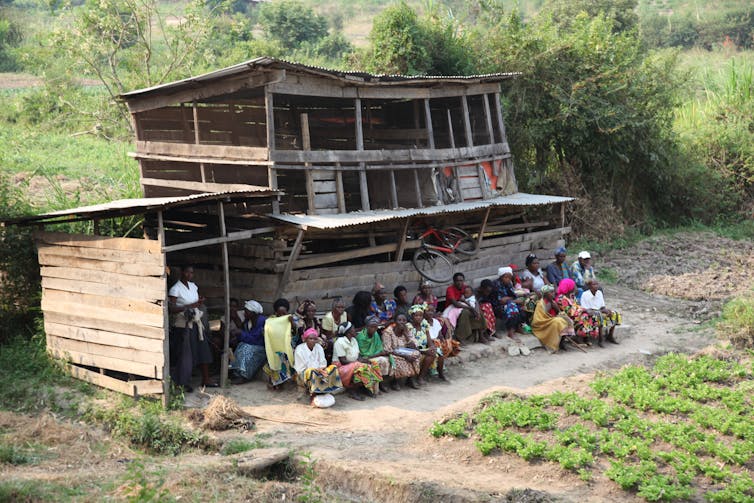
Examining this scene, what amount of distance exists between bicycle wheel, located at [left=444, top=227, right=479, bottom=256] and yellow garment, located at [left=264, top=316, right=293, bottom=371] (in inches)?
179

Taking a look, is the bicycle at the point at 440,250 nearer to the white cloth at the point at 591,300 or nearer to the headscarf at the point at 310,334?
the white cloth at the point at 591,300

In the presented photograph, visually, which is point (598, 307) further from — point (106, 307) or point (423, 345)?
point (106, 307)

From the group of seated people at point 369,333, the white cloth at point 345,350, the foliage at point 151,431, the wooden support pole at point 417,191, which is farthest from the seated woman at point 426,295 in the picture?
the foliage at point 151,431

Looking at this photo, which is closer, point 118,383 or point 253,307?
point 118,383

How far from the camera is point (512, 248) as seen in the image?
50.3ft

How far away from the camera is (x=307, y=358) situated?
10.4 m

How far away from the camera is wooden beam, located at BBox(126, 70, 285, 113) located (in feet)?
38.4

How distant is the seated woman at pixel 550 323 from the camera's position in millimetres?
13109

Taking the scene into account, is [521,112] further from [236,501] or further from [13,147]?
[236,501]

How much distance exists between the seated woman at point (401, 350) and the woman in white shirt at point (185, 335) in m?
2.22

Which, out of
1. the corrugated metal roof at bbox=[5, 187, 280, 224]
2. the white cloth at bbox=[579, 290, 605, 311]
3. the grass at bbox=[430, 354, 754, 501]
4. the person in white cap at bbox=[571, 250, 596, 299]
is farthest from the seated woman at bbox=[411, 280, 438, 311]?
the person in white cap at bbox=[571, 250, 596, 299]

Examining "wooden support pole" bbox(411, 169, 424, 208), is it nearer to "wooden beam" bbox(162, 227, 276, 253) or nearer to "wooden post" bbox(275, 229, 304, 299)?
"wooden post" bbox(275, 229, 304, 299)

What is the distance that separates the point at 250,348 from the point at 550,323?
5038 mm

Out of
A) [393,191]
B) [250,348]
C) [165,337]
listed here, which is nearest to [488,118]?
[393,191]
